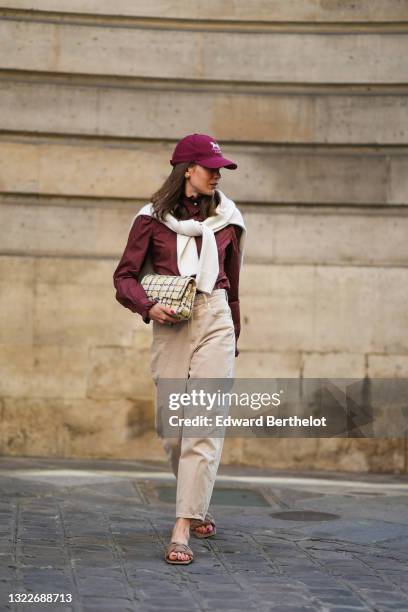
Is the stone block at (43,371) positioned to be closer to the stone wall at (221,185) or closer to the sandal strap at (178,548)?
the stone wall at (221,185)

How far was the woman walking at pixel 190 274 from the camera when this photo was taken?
587 centimetres

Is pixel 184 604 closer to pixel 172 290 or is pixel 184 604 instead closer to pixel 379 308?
pixel 172 290

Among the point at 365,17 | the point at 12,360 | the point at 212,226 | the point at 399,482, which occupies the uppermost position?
the point at 365,17

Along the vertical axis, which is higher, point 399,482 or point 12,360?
point 12,360

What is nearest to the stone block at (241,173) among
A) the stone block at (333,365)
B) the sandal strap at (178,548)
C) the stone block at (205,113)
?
the stone block at (205,113)

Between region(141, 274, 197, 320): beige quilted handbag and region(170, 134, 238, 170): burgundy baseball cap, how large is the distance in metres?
0.58

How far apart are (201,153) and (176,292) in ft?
2.33

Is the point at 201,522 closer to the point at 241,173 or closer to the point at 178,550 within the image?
the point at 178,550

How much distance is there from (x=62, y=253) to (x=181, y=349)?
13.3ft

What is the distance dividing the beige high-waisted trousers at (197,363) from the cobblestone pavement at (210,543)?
0.32 metres

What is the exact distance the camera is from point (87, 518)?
6875mm

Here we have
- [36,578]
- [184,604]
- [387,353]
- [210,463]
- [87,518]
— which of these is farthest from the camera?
[387,353]

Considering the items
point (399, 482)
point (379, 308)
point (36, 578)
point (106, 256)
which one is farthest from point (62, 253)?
point (36, 578)

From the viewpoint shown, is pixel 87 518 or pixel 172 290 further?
pixel 87 518
